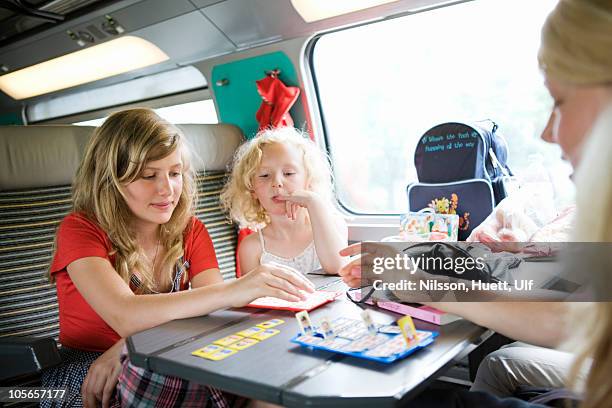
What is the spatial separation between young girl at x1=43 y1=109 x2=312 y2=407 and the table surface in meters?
0.12

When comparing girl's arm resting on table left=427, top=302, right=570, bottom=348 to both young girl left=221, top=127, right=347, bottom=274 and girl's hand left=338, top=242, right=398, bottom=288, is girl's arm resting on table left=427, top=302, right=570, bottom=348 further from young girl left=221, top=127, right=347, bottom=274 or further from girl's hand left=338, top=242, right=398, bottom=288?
young girl left=221, top=127, right=347, bottom=274

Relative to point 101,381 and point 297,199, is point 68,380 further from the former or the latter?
point 297,199

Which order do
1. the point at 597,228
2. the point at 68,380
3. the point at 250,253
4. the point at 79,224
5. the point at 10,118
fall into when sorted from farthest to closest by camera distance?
the point at 10,118 < the point at 250,253 < the point at 79,224 < the point at 68,380 < the point at 597,228

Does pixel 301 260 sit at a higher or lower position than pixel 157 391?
higher

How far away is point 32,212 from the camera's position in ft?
8.25

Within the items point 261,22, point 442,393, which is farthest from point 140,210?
point 261,22

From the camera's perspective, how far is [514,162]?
3.22 metres

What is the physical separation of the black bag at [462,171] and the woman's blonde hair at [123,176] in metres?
1.40

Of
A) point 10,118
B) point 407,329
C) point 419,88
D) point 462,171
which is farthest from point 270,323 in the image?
point 10,118

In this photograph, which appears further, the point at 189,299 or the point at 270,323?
the point at 189,299

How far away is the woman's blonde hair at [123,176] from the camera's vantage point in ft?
7.07

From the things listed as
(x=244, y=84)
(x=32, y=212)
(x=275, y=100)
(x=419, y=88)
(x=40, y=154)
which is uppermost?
(x=244, y=84)

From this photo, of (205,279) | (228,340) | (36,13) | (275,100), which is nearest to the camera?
(228,340)

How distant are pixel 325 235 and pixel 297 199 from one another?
8.6 inches
